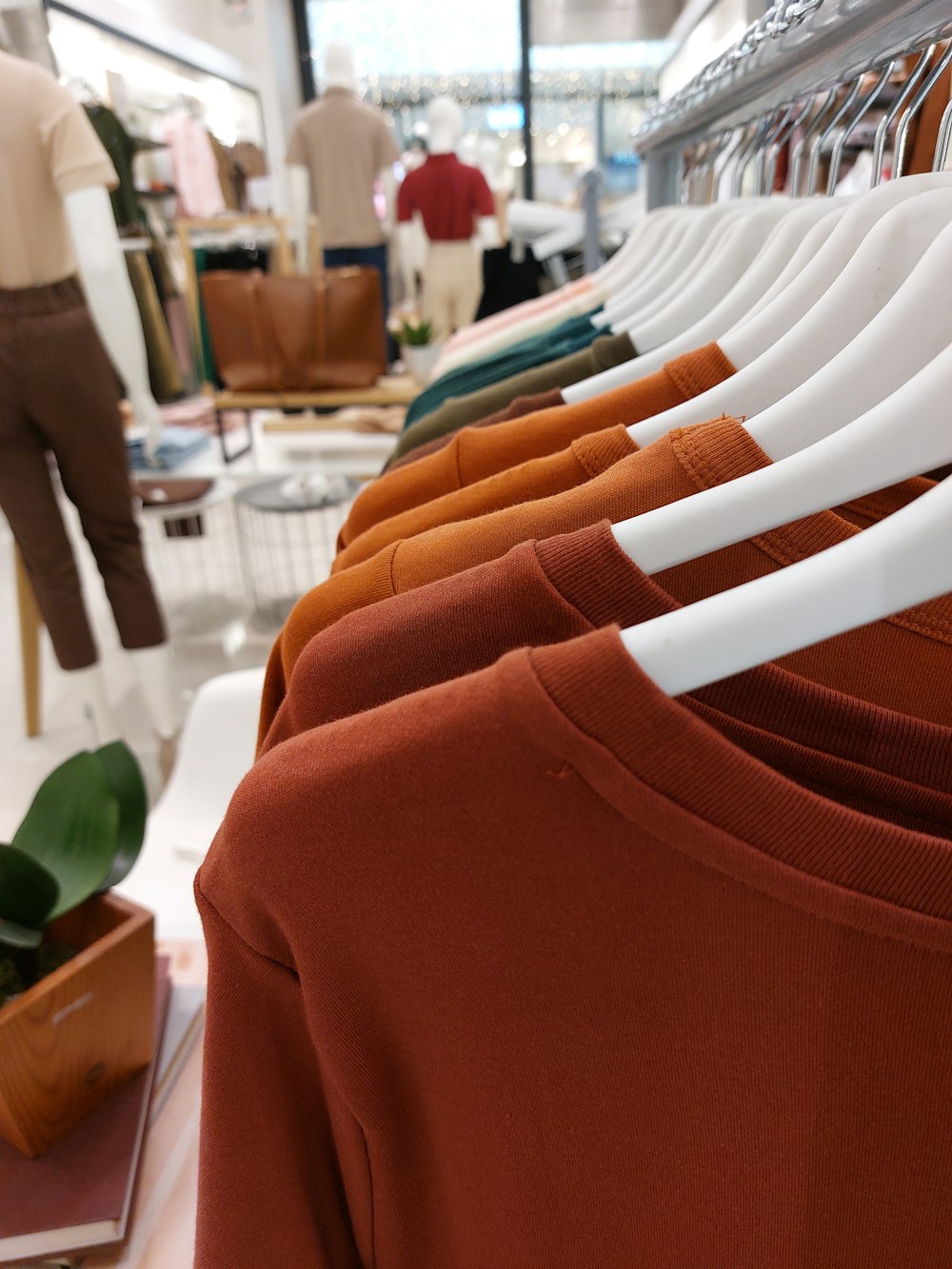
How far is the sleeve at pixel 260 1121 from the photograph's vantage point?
0.40 m

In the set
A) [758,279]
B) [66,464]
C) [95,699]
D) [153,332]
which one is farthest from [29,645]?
[153,332]

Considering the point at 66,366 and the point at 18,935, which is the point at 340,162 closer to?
the point at 66,366

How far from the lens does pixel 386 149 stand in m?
3.59

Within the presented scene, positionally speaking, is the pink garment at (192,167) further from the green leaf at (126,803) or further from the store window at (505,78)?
the green leaf at (126,803)

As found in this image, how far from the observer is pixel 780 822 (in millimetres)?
296

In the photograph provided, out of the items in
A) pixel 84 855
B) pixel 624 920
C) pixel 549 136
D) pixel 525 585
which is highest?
pixel 549 136

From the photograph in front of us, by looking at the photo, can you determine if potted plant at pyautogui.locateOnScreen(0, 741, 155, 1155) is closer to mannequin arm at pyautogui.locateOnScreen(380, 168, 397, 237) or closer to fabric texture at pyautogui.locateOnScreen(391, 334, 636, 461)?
fabric texture at pyautogui.locateOnScreen(391, 334, 636, 461)

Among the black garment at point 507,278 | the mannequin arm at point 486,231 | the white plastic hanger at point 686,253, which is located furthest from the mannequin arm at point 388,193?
the white plastic hanger at point 686,253

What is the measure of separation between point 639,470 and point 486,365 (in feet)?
2.02

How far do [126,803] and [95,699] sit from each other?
140cm

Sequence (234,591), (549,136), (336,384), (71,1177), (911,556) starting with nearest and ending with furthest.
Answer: (911,556)
(71,1177)
(336,384)
(234,591)
(549,136)

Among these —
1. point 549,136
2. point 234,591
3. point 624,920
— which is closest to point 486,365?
point 624,920

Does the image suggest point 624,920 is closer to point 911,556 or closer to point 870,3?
point 911,556

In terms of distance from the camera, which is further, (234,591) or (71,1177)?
(234,591)
